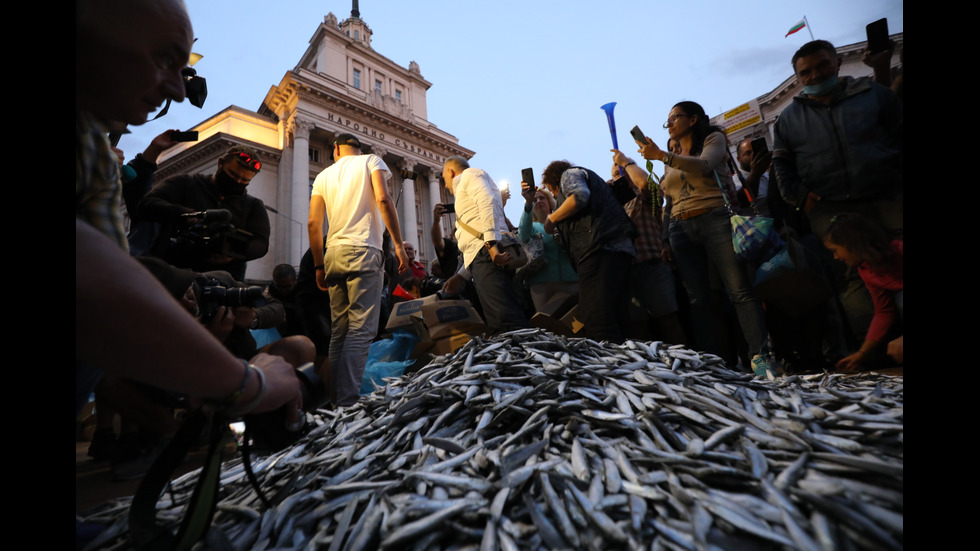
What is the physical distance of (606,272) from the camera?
A: 358 centimetres

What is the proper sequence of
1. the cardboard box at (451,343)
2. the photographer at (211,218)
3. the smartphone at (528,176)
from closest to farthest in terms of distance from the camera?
the photographer at (211,218)
the cardboard box at (451,343)
the smartphone at (528,176)

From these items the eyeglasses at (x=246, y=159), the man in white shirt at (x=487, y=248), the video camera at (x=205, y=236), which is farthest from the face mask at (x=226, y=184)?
the man in white shirt at (x=487, y=248)

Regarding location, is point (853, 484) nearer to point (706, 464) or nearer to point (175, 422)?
point (706, 464)

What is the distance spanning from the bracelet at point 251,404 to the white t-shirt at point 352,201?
265 cm

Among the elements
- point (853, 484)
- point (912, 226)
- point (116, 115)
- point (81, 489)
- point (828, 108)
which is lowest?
point (81, 489)

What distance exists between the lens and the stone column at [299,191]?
22.1 meters

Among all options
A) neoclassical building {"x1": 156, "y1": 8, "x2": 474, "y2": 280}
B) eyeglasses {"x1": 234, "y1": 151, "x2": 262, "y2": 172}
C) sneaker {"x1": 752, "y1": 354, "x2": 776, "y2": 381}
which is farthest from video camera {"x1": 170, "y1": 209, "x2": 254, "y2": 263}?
neoclassical building {"x1": 156, "y1": 8, "x2": 474, "y2": 280}

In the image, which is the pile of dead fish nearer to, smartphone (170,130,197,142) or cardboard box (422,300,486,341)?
cardboard box (422,300,486,341)

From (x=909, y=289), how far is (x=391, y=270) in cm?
584

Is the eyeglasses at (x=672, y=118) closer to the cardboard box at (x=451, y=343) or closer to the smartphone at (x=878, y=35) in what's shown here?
the smartphone at (x=878, y=35)

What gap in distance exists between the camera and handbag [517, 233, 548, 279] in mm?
4818

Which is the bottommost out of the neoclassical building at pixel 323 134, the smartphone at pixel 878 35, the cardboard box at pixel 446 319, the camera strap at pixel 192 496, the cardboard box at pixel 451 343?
the camera strap at pixel 192 496

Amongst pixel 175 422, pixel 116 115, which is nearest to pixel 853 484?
pixel 116 115

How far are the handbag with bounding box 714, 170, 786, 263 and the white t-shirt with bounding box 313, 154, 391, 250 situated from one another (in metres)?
3.16
